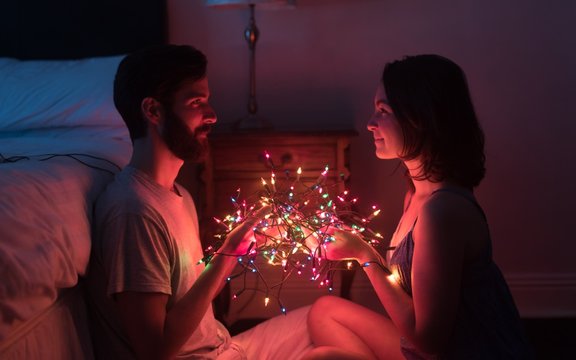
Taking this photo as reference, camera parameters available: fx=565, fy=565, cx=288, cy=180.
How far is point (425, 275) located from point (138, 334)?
627 millimetres

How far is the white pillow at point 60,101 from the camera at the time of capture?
2.26 meters

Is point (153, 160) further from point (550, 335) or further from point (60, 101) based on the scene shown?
point (550, 335)

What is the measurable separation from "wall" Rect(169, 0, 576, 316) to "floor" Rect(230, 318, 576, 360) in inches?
4.4

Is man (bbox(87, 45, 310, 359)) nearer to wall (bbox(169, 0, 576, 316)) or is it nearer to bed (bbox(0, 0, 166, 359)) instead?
bed (bbox(0, 0, 166, 359))

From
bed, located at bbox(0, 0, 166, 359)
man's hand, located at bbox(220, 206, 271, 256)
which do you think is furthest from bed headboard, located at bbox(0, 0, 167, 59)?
man's hand, located at bbox(220, 206, 271, 256)

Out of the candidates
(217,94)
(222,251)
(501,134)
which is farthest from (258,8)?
(222,251)

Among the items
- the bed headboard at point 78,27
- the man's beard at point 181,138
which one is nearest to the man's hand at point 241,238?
the man's beard at point 181,138

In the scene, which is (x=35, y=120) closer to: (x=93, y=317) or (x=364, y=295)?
(x=93, y=317)

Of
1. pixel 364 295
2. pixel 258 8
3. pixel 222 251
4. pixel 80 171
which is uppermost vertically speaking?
pixel 258 8

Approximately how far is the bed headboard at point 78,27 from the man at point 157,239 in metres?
1.38

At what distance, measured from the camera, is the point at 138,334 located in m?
1.22

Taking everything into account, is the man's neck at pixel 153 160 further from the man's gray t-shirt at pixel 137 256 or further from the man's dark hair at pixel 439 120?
the man's dark hair at pixel 439 120

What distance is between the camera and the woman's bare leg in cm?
152

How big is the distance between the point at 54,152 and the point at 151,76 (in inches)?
21.0
